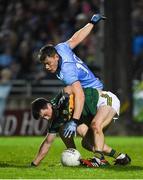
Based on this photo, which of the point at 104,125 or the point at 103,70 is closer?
the point at 104,125

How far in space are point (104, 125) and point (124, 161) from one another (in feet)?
2.40

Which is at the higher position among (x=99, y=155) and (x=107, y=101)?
(x=107, y=101)

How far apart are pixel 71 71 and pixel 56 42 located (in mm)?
15312

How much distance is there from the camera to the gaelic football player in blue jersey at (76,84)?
1336 centimetres

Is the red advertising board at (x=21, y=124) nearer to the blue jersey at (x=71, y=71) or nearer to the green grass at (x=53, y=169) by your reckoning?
the green grass at (x=53, y=169)

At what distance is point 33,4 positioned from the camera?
102ft

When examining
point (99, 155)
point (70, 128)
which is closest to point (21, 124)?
point (99, 155)

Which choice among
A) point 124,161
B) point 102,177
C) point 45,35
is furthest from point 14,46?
point 102,177

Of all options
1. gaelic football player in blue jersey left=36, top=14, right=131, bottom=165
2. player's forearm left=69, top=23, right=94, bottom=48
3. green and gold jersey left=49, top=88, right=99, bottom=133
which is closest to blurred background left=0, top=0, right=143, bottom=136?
player's forearm left=69, top=23, right=94, bottom=48

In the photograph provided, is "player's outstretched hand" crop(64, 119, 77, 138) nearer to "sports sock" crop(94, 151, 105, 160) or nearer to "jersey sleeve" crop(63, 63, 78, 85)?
"jersey sleeve" crop(63, 63, 78, 85)

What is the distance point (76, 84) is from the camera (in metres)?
13.4

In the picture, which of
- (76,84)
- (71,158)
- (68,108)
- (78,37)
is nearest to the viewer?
(76,84)

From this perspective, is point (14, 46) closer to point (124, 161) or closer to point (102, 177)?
point (124, 161)

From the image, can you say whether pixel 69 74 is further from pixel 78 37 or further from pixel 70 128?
pixel 78 37
